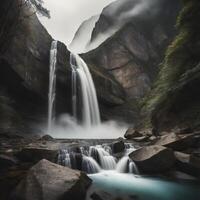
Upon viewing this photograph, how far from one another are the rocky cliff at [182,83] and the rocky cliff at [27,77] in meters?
11.8

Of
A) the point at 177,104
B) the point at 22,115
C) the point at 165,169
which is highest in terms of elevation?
the point at 22,115

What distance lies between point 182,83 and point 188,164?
6591 millimetres

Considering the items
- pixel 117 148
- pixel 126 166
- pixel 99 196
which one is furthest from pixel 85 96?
pixel 99 196

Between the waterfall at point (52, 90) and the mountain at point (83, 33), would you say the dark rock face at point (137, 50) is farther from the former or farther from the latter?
the mountain at point (83, 33)

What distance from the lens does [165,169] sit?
34.2 ft

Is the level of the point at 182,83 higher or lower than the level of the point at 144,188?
higher

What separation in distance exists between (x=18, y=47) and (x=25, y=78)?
314cm

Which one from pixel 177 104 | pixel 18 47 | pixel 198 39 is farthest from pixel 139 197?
pixel 18 47

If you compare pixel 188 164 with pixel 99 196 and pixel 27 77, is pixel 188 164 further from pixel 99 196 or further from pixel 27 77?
pixel 27 77

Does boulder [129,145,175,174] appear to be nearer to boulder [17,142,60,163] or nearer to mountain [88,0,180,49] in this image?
boulder [17,142,60,163]

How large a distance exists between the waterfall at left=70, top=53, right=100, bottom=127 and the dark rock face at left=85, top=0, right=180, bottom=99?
8770mm

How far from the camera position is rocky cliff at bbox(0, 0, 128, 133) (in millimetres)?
21625

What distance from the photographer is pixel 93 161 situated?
1191cm

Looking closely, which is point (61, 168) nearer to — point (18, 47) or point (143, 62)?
point (18, 47)
